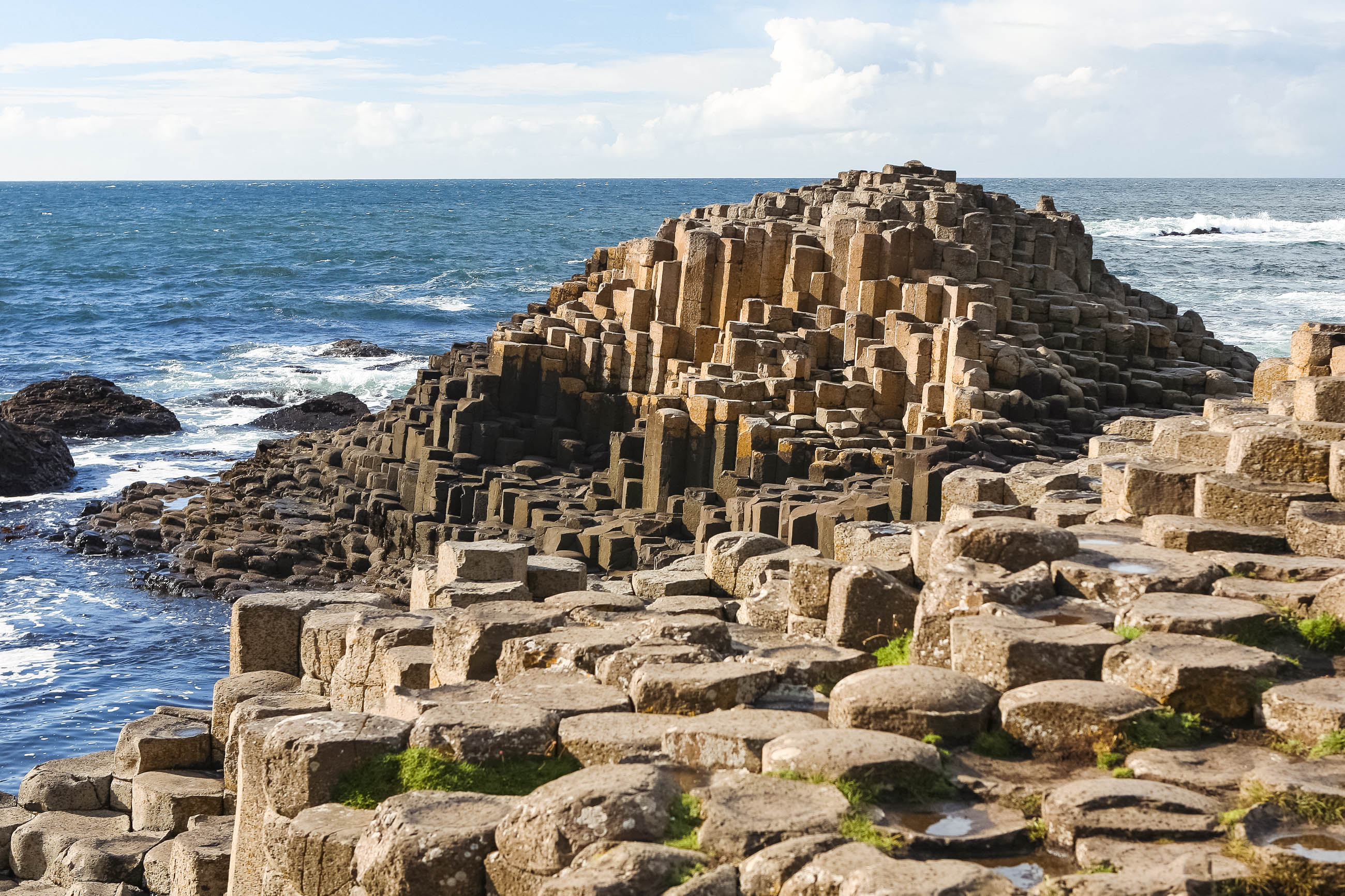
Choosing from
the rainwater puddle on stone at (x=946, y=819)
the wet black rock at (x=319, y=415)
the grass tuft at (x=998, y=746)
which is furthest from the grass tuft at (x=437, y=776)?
the wet black rock at (x=319, y=415)

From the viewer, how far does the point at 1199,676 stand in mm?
7090

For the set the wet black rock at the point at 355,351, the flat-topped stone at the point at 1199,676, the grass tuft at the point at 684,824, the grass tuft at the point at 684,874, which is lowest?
the wet black rock at the point at 355,351

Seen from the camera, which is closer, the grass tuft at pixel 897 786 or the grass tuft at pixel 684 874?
the grass tuft at pixel 684 874

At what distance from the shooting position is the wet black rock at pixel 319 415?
3556 cm

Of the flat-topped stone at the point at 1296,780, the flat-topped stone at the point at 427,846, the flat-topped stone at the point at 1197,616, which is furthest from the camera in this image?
the flat-topped stone at the point at 1197,616

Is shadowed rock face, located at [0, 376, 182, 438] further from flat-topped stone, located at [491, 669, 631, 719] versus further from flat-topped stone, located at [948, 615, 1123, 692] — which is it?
flat-topped stone, located at [948, 615, 1123, 692]

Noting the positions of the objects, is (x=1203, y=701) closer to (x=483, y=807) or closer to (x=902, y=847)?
Answer: (x=902, y=847)

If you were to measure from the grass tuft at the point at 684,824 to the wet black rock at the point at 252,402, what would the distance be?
34948mm

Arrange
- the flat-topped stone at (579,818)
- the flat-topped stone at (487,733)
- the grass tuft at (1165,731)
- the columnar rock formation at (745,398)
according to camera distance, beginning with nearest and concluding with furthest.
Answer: the flat-topped stone at (579,818), the grass tuft at (1165,731), the flat-topped stone at (487,733), the columnar rock formation at (745,398)

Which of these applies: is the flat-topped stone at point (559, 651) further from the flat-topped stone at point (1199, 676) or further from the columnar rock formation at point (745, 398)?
the columnar rock formation at point (745, 398)

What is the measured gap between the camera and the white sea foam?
317 ft

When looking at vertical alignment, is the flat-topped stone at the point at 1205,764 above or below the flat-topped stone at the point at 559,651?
above

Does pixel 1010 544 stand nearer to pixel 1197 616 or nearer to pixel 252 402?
pixel 1197 616

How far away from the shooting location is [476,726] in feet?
25.0
